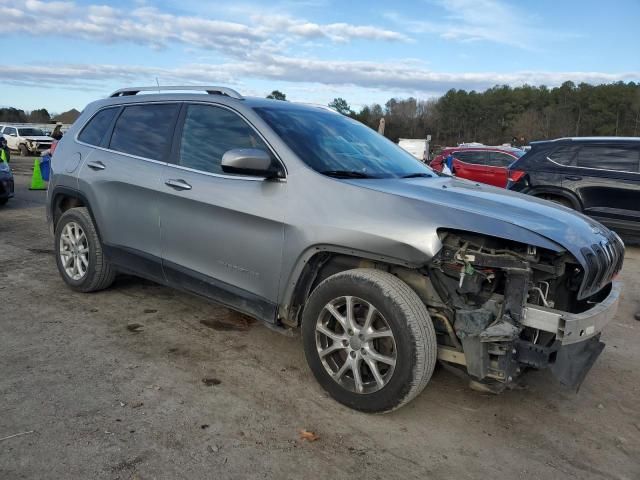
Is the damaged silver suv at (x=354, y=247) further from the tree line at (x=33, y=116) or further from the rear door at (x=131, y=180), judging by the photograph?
the tree line at (x=33, y=116)

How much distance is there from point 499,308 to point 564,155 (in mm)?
7127

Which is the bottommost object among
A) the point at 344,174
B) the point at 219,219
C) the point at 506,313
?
the point at 506,313

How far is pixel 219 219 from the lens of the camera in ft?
12.4

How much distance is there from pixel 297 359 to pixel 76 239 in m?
2.53

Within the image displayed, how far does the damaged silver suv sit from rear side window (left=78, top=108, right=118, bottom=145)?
18.9 inches

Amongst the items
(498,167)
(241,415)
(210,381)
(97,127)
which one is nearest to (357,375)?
(241,415)

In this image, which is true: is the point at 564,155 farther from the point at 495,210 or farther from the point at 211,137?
the point at 211,137

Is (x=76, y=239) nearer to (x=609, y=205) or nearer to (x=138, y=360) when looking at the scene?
(x=138, y=360)

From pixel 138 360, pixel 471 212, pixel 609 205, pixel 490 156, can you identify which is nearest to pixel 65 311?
pixel 138 360

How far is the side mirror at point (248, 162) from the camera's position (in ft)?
11.1

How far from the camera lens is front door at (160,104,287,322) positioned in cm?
357

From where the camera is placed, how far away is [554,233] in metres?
Result: 2.93

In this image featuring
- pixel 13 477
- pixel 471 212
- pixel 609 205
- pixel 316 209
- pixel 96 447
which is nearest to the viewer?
pixel 13 477

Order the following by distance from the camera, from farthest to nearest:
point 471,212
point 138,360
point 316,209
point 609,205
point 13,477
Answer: point 609,205 < point 138,360 < point 316,209 < point 471,212 < point 13,477
